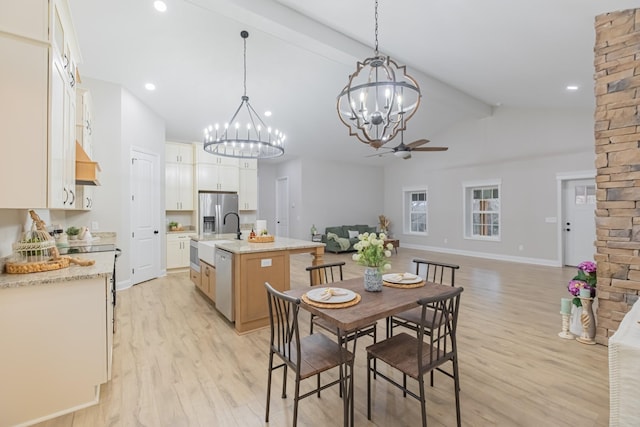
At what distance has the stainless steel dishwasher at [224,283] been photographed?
3285mm

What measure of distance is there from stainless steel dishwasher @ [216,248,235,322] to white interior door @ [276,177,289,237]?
6240mm

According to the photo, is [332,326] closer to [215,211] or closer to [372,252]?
[372,252]

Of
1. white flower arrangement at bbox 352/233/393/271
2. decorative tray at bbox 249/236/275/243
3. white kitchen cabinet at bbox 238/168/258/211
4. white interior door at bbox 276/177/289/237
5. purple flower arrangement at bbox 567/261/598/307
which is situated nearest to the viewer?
white flower arrangement at bbox 352/233/393/271

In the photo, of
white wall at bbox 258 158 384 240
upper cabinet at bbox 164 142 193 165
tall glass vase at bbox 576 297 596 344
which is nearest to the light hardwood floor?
tall glass vase at bbox 576 297 596 344

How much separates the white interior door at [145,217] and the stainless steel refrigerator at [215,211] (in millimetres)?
1029

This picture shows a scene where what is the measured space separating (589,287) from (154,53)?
599cm

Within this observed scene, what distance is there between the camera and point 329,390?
222 centimetres

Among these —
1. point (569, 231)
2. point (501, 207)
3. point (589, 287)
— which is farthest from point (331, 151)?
point (589, 287)

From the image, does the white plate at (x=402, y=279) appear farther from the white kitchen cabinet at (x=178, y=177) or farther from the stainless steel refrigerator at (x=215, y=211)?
the white kitchen cabinet at (x=178, y=177)

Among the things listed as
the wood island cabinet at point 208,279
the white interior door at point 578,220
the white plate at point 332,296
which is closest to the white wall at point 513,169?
the white interior door at point 578,220

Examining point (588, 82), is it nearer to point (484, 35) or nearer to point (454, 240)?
point (484, 35)

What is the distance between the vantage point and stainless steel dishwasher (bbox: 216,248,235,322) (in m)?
3.28

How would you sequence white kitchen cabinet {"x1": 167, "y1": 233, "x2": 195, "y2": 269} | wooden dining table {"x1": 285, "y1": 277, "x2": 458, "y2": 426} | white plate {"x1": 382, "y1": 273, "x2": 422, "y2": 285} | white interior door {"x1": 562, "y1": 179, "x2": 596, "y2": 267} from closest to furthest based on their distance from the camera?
wooden dining table {"x1": 285, "y1": 277, "x2": 458, "y2": 426}, white plate {"x1": 382, "y1": 273, "x2": 422, "y2": 285}, white kitchen cabinet {"x1": 167, "y1": 233, "x2": 195, "y2": 269}, white interior door {"x1": 562, "y1": 179, "x2": 596, "y2": 267}

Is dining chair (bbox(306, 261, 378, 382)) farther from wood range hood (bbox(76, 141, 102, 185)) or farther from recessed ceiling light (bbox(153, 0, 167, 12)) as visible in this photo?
recessed ceiling light (bbox(153, 0, 167, 12))
